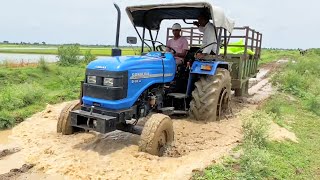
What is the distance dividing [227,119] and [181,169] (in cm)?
366

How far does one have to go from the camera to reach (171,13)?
842 cm

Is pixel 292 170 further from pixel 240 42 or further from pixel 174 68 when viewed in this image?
pixel 240 42

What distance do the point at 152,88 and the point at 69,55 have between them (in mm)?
19229

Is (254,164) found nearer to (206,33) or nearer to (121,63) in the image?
(121,63)

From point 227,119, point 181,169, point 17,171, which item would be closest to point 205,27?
point 227,119

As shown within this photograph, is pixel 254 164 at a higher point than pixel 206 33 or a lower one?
lower

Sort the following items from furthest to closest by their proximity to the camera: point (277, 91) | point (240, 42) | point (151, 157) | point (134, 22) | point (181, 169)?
point (277, 91)
point (240, 42)
point (134, 22)
point (151, 157)
point (181, 169)

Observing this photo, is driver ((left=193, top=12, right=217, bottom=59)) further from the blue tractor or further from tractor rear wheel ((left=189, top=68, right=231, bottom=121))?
tractor rear wheel ((left=189, top=68, right=231, bottom=121))

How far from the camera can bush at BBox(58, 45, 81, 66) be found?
24812 mm

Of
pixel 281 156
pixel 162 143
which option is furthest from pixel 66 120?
pixel 281 156

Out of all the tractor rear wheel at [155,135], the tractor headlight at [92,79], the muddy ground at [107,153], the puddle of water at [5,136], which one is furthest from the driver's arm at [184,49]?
the puddle of water at [5,136]

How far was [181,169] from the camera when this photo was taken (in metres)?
5.23

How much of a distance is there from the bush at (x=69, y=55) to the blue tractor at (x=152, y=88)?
17039 mm

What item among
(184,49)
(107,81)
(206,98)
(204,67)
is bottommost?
(206,98)
